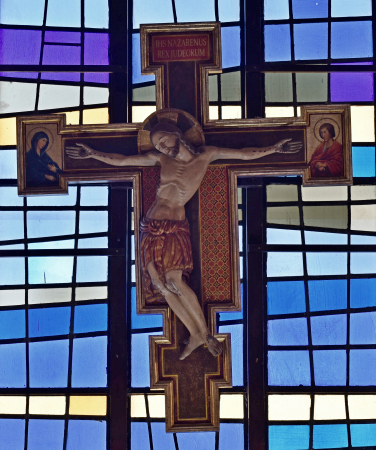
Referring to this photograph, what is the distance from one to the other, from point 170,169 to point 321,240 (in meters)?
1.61

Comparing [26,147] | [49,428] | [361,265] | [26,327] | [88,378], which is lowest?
[49,428]

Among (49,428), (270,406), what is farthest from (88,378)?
(270,406)

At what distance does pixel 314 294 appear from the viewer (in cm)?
593

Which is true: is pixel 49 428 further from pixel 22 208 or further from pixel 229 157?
pixel 229 157

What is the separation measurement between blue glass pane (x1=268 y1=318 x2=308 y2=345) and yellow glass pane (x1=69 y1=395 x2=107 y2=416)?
1537 millimetres

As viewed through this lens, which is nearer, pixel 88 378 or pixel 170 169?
pixel 170 169

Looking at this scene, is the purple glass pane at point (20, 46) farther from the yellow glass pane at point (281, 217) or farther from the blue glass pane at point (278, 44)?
the yellow glass pane at point (281, 217)

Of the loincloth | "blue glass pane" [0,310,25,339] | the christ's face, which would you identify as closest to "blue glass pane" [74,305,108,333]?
"blue glass pane" [0,310,25,339]

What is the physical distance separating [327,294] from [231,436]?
1.47 metres

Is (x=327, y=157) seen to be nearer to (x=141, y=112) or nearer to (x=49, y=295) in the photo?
(x=141, y=112)

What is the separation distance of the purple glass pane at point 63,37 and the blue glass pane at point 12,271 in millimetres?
2012

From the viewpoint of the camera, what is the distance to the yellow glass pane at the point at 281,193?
6023 mm

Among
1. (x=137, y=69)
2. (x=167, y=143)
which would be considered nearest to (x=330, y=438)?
(x=167, y=143)

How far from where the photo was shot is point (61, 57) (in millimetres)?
6156
